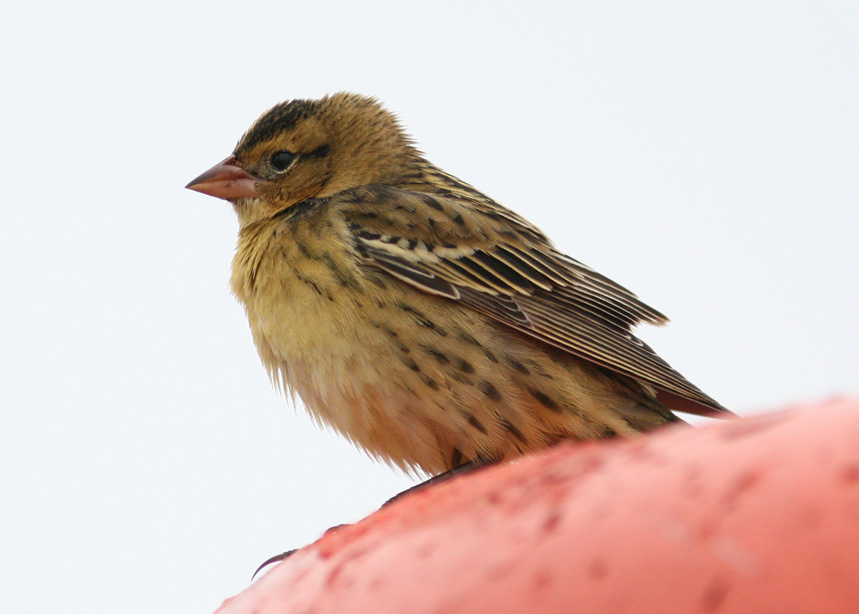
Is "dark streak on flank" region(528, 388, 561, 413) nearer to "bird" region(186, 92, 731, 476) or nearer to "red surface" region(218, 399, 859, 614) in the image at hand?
"bird" region(186, 92, 731, 476)

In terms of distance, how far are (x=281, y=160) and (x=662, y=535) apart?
4763mm

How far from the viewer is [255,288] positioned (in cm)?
461

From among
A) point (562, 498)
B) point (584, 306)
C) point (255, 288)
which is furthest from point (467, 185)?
point (562, 498)

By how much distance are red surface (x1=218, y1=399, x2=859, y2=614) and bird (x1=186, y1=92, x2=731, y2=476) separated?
3.12m

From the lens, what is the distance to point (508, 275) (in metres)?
4.88

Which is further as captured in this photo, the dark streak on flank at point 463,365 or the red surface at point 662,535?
the dark streak on flank at point 463,365

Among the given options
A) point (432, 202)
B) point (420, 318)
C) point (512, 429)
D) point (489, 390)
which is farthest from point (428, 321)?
point (432, 202)

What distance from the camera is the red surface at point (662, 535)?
776 mm

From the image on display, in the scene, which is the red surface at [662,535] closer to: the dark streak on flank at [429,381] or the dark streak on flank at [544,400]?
the dark streak on flank at [429,381]

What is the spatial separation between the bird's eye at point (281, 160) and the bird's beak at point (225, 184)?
12cm

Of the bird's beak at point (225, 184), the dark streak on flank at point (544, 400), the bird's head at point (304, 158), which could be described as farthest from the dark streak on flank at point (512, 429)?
the bird's beak at point (225, 184)

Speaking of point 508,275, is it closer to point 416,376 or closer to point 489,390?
point 489,390

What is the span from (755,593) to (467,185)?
16.8ft

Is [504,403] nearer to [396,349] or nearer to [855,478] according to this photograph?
[396,349]
